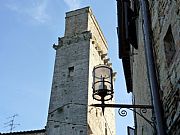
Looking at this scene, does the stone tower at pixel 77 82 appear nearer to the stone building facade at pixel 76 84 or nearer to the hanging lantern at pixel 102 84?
the stone building facade at pixel 76 84

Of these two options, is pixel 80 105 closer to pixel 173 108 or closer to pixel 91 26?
pixel 91 26

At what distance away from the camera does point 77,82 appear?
2358 centimetres

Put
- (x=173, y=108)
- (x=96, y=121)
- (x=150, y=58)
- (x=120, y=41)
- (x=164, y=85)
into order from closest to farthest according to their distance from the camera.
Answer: (x=173, y=108)
(x=164, y=85)
(x=150, y=58)
(x=120, y=41)
(x=96, y=121)

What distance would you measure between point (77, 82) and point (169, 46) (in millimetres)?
19211

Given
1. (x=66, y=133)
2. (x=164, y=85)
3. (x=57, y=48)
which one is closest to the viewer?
(x=164, y=85)

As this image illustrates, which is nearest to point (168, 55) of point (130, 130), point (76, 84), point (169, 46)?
point (169, 46)

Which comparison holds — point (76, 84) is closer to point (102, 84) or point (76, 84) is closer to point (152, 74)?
point (102, 84)

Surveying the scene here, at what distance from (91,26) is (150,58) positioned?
2400cm

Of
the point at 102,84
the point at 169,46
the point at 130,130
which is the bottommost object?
the point at 102,84

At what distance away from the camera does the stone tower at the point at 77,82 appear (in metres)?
21.7

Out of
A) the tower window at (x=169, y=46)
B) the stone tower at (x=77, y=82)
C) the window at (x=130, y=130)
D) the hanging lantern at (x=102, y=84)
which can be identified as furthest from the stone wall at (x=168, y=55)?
the stone tower at (x=77, y=82)

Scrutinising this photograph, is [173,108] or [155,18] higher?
[155,18]

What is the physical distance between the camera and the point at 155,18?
5062 millimetres

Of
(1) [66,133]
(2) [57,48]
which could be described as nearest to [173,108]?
(1) [66,133]
